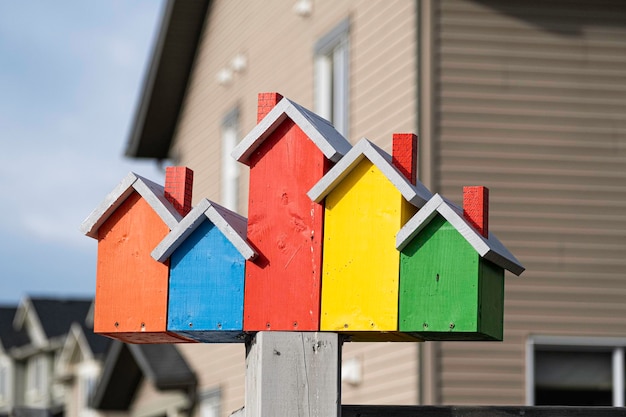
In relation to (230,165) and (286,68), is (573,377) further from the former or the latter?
(230,165)

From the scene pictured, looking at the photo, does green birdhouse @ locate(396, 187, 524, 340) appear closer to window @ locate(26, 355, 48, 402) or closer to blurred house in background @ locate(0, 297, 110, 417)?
blurred house in background @ locate(0, 297, 110, 417)

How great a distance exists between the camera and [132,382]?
2042 cm

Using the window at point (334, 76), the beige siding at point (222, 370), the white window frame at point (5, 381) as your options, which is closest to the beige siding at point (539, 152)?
the window at point (334, 76)

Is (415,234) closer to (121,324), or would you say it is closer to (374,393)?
(121,324)

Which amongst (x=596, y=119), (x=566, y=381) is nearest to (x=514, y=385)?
(x=566, y=381)

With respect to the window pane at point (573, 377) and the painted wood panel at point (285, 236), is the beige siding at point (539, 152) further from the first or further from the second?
the painted wood panel at point (285, 236)

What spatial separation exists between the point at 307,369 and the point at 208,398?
1342 centimetres

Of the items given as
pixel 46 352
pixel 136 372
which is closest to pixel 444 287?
pixel 136 372

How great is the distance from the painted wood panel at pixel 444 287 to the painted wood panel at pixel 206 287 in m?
0.51

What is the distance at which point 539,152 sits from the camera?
10844 millimetres

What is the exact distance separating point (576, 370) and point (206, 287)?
7.79 m

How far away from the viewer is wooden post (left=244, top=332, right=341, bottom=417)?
3.33 m

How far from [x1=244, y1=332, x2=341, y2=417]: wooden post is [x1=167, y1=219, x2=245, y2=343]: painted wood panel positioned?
139 millimetres

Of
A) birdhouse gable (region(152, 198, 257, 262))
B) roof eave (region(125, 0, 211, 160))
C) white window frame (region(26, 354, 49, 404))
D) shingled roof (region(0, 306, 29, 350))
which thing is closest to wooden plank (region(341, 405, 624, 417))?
birdhouse gable (region(152, 198, 257, 262))
